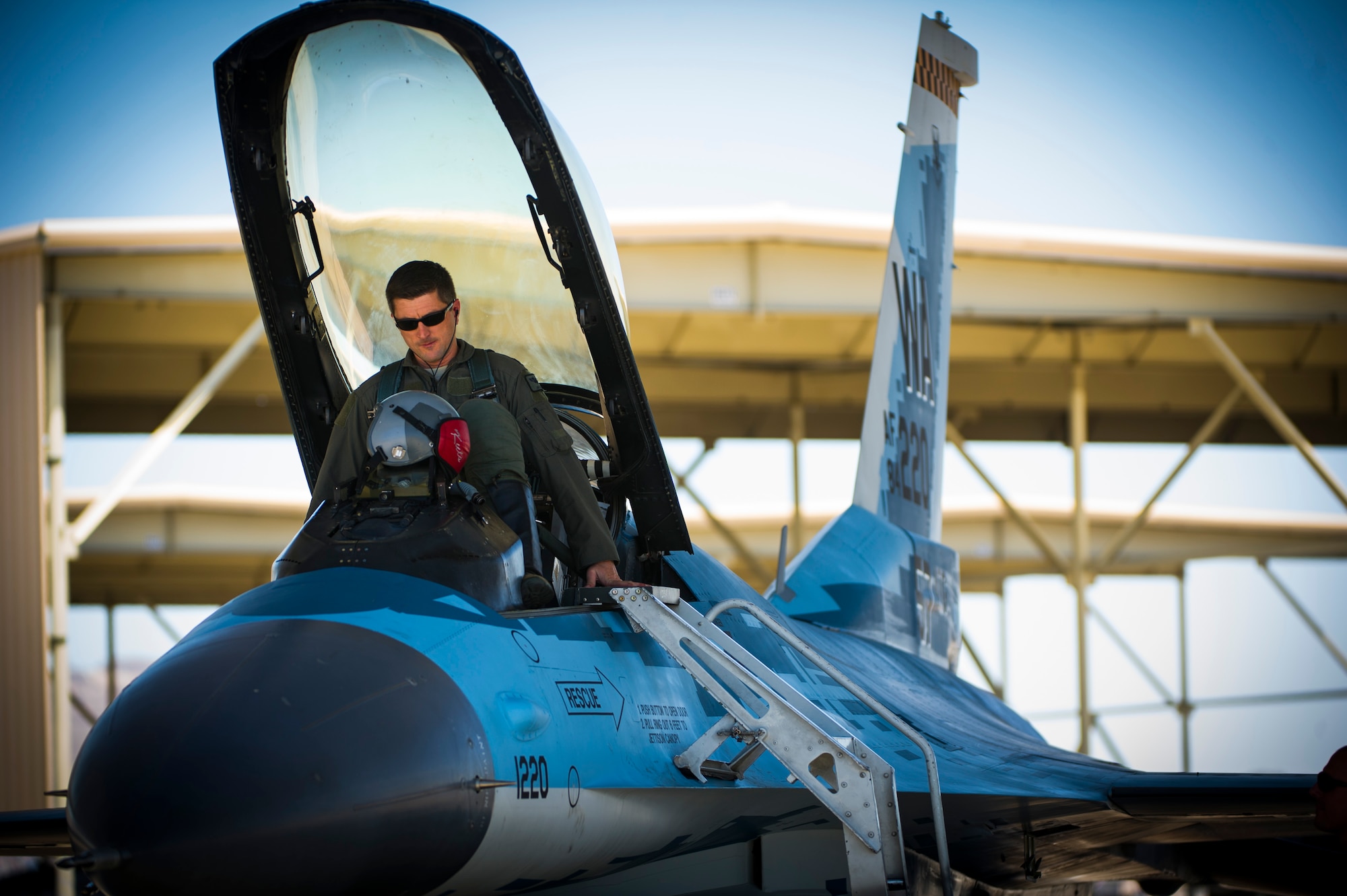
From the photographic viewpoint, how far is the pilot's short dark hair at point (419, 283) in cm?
440

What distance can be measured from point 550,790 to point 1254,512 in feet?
70.5

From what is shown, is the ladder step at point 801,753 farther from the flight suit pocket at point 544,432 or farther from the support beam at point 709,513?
the support beam at point 709,513

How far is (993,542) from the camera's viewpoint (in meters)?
21.4

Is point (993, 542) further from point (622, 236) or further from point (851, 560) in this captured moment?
point (851, 560)


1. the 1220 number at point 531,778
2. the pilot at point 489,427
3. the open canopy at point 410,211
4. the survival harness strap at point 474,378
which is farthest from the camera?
the survival harness strap at point 474,378

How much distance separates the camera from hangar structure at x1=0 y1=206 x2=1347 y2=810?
12.4 m

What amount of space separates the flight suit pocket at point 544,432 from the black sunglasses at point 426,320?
0.45m

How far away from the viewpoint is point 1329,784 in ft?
10.4

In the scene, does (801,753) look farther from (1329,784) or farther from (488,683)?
(1329,784)

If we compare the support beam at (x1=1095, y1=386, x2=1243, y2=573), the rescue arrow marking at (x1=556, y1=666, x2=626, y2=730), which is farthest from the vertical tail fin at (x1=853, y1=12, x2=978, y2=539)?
the support beam at (x1=1095, y1=386, x2=1243, y2=573)

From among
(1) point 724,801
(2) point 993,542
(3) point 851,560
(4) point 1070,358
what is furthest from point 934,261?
(2) point 993,542

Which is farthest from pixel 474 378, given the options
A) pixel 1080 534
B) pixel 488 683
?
pixel 1080 534

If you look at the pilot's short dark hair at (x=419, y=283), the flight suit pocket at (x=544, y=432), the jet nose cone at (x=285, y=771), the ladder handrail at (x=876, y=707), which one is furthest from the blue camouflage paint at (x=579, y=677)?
the pilot's short dark hair at (x=419, y=283)

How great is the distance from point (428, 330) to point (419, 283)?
16 centimetres
